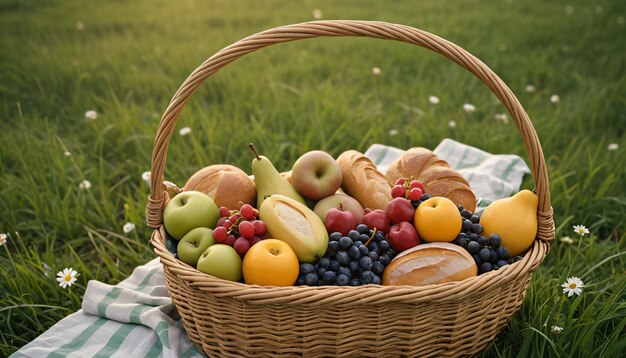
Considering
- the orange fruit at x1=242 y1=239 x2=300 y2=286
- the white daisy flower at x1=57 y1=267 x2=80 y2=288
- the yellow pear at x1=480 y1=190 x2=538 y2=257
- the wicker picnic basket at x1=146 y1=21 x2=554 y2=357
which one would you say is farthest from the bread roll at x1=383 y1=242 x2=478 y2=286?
the white daisy flower at x1=57 y1=267 x2=80 y2=288

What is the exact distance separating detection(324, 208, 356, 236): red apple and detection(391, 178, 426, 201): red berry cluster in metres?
0.22

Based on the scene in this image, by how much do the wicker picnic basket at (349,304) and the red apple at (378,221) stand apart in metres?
0.39

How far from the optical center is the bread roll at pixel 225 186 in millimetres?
2410

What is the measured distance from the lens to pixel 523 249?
2.14m

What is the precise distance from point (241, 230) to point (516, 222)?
103 centimetres

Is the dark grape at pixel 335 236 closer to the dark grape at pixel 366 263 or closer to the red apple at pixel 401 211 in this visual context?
the dark grape at pixel 366 263

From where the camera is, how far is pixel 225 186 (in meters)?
2.41

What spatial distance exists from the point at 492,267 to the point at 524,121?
1.80ft

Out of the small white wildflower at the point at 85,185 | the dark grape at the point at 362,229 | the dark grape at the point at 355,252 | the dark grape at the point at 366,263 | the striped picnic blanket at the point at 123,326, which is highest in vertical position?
the dark grape at the point at 362,229

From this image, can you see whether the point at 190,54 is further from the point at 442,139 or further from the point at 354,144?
the point at 442,139

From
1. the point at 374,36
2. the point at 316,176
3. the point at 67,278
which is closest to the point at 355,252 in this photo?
the point at 316,176

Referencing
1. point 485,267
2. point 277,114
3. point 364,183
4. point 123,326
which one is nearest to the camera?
point 485,267

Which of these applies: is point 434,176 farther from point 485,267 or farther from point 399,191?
point 485,267

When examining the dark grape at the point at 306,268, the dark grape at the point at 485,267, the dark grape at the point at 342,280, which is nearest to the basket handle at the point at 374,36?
the dark grape at the point at 485,267
